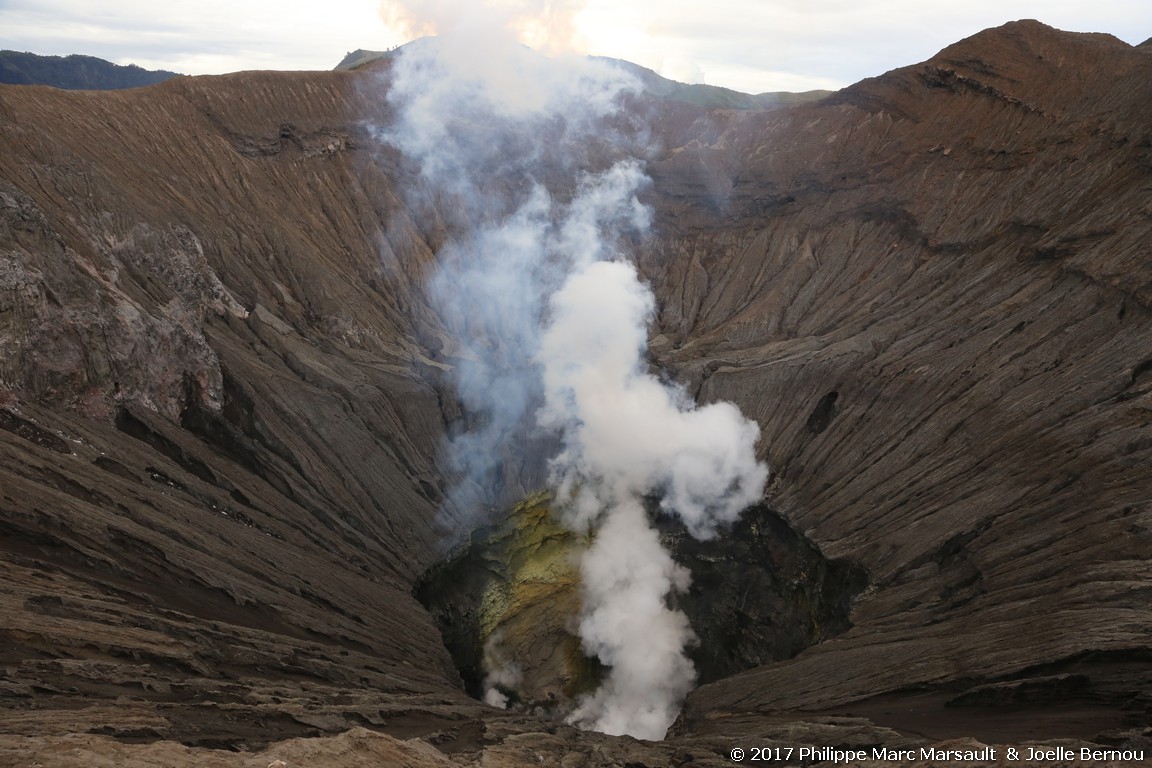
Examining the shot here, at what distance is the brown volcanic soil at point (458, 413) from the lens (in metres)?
25.0

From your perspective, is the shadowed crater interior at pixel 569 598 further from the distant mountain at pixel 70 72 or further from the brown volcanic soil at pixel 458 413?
the distant mountain at pixel 70 72

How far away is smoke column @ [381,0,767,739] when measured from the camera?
137 feet

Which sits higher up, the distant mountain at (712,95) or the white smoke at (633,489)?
the distant mountain at (712,95)

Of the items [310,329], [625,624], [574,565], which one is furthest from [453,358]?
[625,624]

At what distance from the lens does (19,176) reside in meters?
37.7

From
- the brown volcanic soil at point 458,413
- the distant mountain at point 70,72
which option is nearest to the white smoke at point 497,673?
the brown volcanic soil at point 458,413

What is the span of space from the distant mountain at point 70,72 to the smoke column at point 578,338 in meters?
94.0

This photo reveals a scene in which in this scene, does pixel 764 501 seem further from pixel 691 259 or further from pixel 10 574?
pixel 10 574

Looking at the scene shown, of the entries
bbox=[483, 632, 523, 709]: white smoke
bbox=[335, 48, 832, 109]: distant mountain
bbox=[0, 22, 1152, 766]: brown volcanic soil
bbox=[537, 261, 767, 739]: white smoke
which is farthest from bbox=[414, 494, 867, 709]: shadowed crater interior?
bbox=[335, 48, 832, 109]: distant mountain

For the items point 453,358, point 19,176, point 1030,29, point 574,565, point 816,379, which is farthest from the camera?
point 1030,29

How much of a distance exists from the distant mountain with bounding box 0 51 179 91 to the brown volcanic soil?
322 ft

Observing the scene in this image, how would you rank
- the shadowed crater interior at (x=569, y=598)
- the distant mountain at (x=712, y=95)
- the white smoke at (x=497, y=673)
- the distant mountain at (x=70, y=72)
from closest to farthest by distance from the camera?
1. the white smoke at (x=497, y=673)
2. the shadowed crater interior at (x=569, y=598)
3. the distant mountain at (x=712, y=95)
4. the distant mountain at (x=70, y=72)

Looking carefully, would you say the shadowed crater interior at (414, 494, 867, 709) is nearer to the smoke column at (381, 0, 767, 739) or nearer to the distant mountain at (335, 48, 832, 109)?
the smoke column at (381, 0, 767, 739)

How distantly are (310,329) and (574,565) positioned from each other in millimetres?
18316
